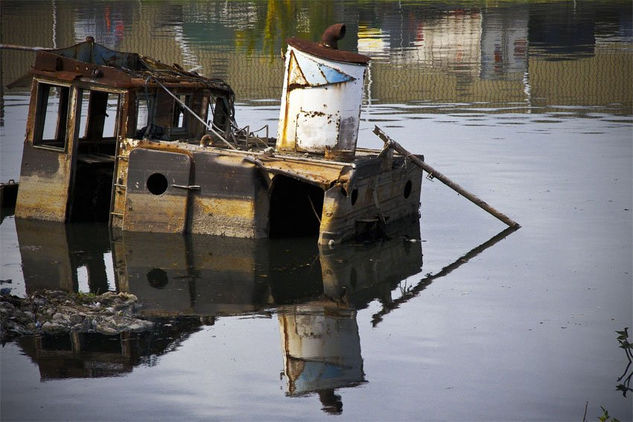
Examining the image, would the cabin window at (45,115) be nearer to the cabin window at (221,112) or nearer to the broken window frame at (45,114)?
the broken window frame at (45,114)

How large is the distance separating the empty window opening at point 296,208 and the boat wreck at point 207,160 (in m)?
0.02

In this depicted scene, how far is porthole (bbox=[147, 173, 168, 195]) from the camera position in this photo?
16.9m

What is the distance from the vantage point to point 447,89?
104 feet

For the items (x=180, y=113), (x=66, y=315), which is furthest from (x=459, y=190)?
(x=66, y=315)

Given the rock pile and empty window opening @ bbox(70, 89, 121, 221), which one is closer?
the rock pile

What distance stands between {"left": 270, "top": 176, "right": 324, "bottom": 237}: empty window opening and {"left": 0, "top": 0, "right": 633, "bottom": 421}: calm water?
0.74 metres

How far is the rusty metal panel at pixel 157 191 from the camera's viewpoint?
16.4 m

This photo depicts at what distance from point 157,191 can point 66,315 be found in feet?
15.4

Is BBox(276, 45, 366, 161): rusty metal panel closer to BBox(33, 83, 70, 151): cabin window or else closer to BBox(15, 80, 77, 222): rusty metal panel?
BBox(15, 80, 77, 222): rusty metal panel

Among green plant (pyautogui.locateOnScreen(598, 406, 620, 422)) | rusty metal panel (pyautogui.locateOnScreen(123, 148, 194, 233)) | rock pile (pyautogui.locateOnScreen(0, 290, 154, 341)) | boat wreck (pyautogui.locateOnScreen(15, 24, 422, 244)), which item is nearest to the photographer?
green plant (pyautogui.locateOnScreen(598, 406, 620, 422))

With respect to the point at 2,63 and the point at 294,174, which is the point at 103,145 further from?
the point at 2,63

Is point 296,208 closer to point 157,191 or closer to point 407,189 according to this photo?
point 407,189

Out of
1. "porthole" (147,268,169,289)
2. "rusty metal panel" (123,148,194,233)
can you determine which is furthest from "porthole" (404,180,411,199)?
"porthole" (147,268,169,289)

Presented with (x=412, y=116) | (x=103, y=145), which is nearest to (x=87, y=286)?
(x=103, y=145)
